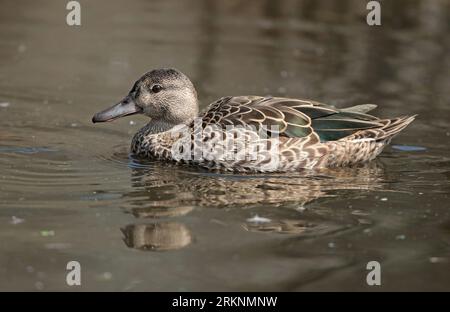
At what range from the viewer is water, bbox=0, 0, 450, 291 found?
669cm

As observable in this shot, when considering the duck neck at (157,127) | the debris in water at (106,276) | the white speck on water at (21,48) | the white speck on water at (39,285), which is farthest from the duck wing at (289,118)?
the white speck on water at (21,48)

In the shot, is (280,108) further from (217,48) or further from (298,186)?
(217,48)

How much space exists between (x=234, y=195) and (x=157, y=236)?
139cm

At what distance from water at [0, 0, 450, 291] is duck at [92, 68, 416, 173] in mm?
180

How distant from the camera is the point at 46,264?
6.60 m

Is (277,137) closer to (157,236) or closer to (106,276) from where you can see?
(157,236)

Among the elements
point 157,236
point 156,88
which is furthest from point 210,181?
point 157,236

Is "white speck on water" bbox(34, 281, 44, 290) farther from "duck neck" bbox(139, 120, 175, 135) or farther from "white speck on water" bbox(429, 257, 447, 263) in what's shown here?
"duck neck" bbox(139, 120, 175, 135)

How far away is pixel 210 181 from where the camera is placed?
8.94 meters

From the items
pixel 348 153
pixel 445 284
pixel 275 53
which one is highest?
pixel 275 53

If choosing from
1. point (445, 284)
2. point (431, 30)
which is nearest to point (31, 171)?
point (445, 284)

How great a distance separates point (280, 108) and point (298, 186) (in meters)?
1.02

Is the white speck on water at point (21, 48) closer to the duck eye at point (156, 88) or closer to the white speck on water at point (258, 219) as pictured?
the duck eye at point (156, 88)

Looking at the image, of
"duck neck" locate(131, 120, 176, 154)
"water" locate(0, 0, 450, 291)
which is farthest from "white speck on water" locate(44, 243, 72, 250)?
"duck neck" locate(131, 120, 176, 154)
